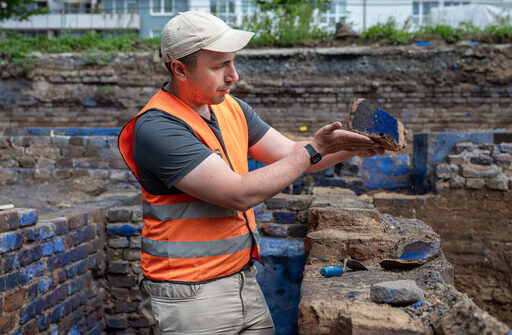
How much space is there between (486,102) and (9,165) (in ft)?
28.0

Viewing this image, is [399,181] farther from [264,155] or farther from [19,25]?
[19,25]

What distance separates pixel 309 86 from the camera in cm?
932

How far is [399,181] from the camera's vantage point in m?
5.89

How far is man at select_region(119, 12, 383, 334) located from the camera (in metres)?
1.54

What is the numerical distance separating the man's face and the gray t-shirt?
0.16 metres

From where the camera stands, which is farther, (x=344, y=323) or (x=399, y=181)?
(x=399, y=181)

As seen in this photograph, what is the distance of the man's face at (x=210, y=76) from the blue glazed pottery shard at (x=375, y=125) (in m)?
0.55

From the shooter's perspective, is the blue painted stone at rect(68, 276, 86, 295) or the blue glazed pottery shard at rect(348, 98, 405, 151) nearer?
the blue glazed pottery shard at rect(348, 98, 405, 151)

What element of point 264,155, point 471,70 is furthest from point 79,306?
point 471,70

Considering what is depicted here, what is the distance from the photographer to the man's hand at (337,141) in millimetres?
1716

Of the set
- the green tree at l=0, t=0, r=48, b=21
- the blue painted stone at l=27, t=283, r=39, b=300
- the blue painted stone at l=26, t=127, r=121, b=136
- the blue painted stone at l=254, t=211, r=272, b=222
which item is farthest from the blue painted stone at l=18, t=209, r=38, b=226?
the green tree at l=0, t=0, r=48, b=21

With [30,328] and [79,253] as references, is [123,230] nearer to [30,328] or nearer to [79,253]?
[79,253]

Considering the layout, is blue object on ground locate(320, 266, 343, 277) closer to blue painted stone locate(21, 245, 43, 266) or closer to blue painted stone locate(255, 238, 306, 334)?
blue painted stone locate(255, 238, 306, 334)

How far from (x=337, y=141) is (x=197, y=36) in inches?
26.2
